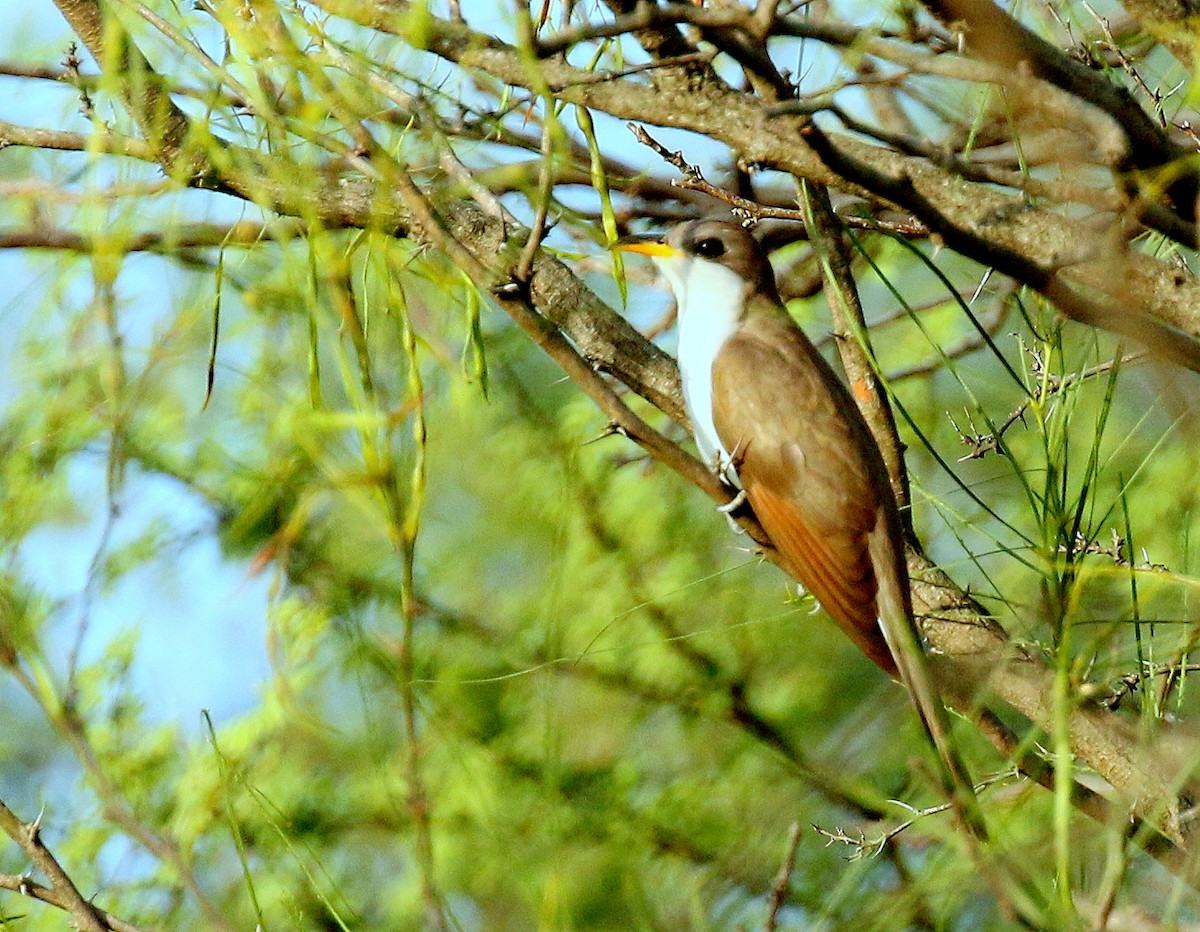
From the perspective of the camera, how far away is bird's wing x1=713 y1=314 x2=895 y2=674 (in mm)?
3145

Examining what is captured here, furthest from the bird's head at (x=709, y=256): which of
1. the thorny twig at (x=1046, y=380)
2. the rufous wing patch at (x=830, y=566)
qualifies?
the thorny twig at (x=1046, y=380)

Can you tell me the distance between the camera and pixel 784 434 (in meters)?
3.43

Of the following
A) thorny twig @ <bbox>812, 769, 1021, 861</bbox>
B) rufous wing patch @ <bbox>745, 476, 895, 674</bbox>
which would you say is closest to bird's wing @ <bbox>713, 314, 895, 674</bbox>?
rufous wing patch @ <bbox>745, 476, 895, 674</bbox>

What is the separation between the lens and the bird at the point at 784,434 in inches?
120

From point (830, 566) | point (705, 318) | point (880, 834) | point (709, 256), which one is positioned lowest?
point (880, 834)

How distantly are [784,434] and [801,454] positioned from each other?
81mm

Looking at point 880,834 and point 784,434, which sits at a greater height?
point 784,434

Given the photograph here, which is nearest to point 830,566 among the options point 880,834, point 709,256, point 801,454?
point 801,454

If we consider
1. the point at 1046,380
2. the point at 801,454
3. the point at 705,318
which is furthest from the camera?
the point at 705,318

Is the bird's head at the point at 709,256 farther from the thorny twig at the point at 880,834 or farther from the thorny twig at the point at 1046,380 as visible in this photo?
the thorny twig at the point at 880,834

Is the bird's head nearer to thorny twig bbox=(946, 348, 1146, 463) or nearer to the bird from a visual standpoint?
the bird

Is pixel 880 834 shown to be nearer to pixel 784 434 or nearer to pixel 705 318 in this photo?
pixel 784 434

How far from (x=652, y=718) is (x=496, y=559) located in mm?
518

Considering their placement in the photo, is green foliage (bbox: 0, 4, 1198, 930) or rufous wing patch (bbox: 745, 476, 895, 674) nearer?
green foliage (bbox: 0, 4, 1198, 930)
